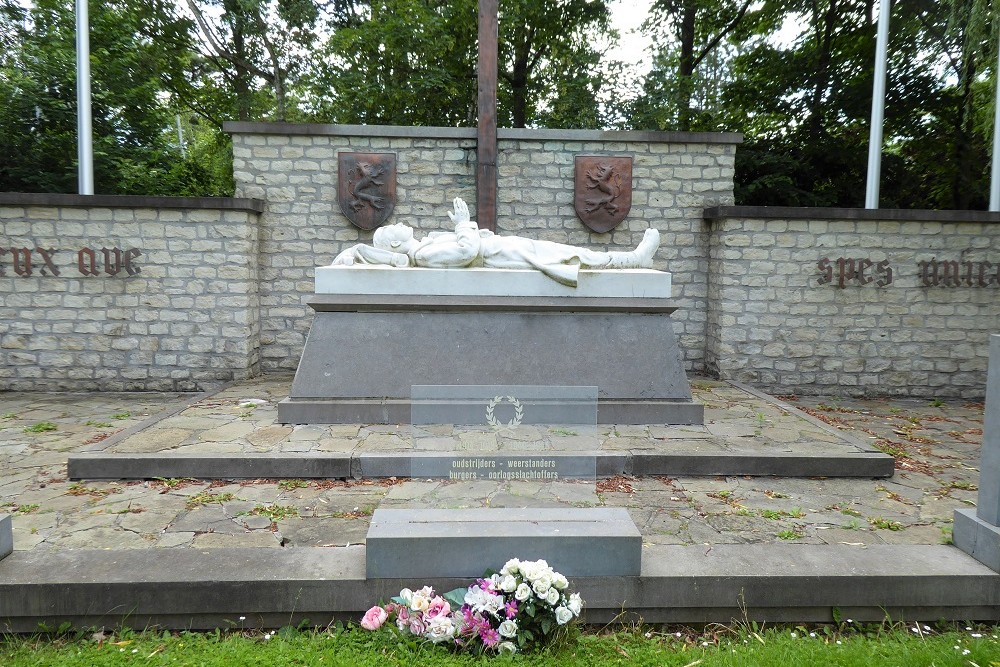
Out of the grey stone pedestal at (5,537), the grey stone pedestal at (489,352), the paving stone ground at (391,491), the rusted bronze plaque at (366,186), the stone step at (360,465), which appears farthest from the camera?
the rusted bronze plaque at (366,186)

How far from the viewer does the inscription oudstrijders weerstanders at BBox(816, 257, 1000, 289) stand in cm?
691

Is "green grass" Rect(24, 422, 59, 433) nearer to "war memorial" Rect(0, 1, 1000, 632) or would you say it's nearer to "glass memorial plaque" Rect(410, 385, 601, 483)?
"war memorial" Rect(0, 1, 1000, 632)

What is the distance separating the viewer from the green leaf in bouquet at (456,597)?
2.29 meters

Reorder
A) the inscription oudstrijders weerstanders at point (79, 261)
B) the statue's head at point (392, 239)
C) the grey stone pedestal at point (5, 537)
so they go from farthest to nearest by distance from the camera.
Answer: the inscription oudstrijders weerstanders at point (79, 261)
the statue's head at point (392, 239)
the grey stone pedestal at point (5, 537)

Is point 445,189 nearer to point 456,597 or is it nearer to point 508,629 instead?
point 456,597

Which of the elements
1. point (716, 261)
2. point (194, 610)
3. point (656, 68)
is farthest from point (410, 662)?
point (656, 68)

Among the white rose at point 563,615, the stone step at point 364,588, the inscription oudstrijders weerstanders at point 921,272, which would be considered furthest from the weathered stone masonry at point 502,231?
the white rose at point 563,615

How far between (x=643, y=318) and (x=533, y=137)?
121 inches

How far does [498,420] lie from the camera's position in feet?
8.16

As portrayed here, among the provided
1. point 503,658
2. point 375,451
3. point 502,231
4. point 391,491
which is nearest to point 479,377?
point 375,451

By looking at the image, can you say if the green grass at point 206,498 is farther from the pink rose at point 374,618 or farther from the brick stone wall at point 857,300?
the brick stone wall at point 857,300

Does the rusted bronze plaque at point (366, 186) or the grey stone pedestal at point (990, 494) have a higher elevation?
the rusted bronze plaque at point (366, 186)

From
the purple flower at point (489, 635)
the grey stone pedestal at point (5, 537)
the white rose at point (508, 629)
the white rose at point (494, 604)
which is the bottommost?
the purple flower at point (489, 635)

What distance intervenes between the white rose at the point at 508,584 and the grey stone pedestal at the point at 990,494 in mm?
1872
